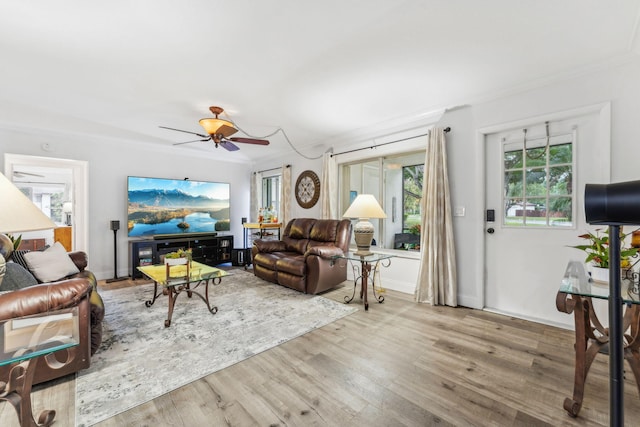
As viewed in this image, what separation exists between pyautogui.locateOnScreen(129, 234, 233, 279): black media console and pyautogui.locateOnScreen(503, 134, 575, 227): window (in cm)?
488

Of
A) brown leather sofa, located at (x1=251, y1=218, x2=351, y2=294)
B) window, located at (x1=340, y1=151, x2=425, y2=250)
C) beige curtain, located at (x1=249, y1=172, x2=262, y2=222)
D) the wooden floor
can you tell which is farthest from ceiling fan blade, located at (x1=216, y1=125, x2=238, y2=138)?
beige curtain, located at (x1=249, y1=172, x2=262, y2=222)

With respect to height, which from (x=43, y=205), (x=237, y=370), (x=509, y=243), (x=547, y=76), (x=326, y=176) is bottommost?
(x=237, y=370)

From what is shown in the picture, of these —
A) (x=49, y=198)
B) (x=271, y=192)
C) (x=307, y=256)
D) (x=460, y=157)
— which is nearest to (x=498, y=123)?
(x=460, y=157)

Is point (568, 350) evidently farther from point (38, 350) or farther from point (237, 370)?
point (38, 350)

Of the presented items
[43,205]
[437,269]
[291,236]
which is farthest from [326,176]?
[43,205]

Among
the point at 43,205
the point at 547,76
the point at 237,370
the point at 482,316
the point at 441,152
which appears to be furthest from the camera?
the point at 43,205

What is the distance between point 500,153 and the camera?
10.3ft

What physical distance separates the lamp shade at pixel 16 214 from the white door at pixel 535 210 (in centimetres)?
367

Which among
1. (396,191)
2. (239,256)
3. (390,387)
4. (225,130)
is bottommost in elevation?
(390,387)

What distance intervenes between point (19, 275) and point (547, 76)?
5.08m

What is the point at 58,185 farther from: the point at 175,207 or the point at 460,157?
the point at 460,157

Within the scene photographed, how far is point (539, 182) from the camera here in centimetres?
296

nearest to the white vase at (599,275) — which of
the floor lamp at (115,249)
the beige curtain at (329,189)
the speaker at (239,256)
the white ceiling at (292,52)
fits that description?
the white ceiling at (292,52)

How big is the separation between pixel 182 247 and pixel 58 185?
10.3 feet
